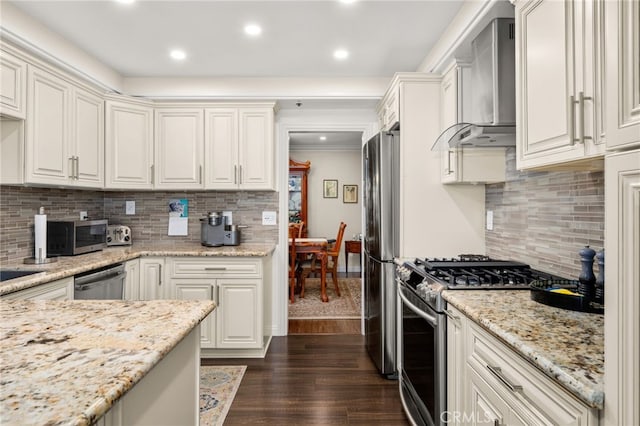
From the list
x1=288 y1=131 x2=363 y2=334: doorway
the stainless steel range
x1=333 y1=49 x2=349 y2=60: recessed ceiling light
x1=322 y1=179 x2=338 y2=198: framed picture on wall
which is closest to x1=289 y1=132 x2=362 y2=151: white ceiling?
x1=288 y1=131 x2=363 y2=334: doorway

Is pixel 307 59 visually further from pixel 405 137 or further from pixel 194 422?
pixel 194 422

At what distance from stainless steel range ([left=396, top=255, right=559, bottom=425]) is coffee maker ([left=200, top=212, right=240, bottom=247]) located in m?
1.89

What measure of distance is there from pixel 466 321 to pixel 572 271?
71 centimetres

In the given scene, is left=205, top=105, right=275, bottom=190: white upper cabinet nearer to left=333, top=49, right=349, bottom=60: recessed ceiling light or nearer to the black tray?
left=333, top=49, right=349, bottom=60: recessed ceiling light

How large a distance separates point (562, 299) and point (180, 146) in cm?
323

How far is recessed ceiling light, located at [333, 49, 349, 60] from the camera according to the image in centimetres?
286

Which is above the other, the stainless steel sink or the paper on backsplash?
the paper on backsplash

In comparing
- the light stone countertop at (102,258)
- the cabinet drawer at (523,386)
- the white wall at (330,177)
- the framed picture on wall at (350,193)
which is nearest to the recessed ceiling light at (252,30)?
the light stone countertop at (102,258)

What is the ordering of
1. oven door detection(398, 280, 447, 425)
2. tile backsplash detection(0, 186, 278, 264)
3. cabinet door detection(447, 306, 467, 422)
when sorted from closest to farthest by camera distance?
1. cabinet door detection(447, 306, 467, 422)
2. oven door detection(398, 280, 447, 425)
3. tile backsplash detection(0, 186, 278, 264)

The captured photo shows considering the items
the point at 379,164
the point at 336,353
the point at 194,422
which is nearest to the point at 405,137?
the point at 379,164

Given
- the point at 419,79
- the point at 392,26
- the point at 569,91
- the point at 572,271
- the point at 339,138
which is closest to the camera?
the point at 569,91

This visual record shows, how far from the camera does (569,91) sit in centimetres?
125

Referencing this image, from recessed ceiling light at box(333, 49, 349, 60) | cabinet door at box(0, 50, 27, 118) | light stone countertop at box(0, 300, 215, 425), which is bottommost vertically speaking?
light stone countertop at box(0, 300, 215, 425)

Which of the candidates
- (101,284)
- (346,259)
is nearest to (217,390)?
(101,284)
